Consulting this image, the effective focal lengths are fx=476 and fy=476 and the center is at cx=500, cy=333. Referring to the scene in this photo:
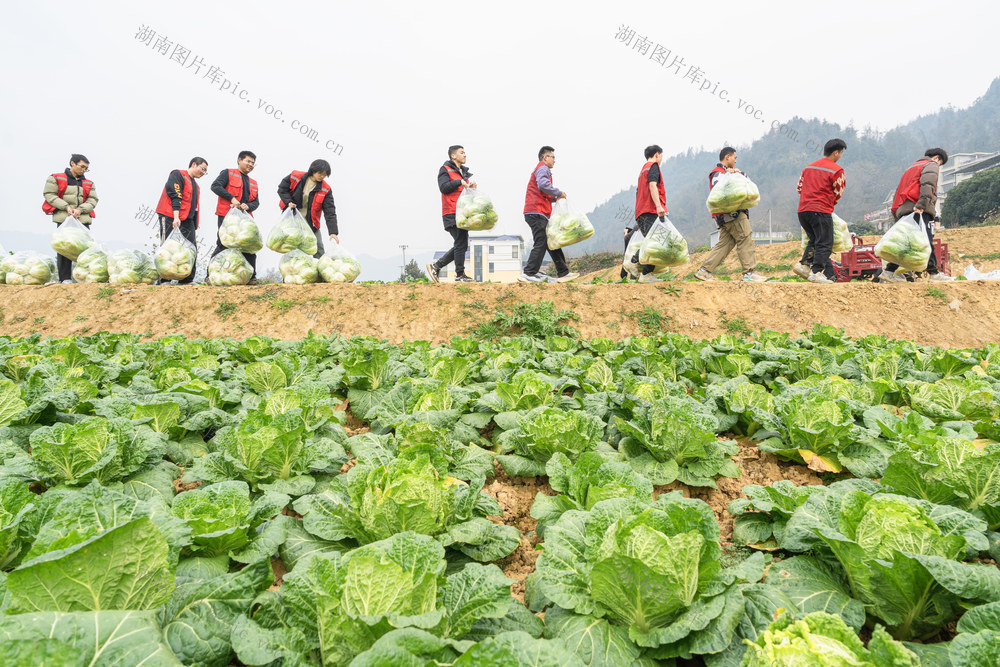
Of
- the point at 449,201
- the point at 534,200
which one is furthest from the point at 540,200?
the point at 449,201

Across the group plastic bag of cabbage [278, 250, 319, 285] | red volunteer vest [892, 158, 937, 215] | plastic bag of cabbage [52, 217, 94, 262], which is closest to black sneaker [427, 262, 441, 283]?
plastic bag of cabbage [278, 250, 319, 285]

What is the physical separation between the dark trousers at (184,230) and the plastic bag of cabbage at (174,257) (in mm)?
141

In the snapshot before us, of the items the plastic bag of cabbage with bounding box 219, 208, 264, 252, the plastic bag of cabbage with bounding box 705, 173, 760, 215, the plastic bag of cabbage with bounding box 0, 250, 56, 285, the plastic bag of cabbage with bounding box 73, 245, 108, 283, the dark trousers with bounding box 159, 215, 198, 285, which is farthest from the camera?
the plastic bag of cabbage with bounding box 0, 250, 56, 285

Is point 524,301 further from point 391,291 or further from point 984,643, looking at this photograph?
point 984,643

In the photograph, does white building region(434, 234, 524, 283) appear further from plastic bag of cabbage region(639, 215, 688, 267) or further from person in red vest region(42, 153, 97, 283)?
plastic bag of cabbage region(639, 215, 688, 267)

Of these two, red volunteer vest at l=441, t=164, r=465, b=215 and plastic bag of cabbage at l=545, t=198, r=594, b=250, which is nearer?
plastic bag of cabbage at l=545, t=198, r=594, b=250

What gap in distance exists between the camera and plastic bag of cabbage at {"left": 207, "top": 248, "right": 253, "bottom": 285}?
8945mm

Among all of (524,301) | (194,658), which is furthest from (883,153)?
(194,658)

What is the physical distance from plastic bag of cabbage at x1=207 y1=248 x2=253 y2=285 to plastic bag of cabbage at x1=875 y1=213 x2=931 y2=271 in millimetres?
11541

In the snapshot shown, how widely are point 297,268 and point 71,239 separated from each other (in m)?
4.69

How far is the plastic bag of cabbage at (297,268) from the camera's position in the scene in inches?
355

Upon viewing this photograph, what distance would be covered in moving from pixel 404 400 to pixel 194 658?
5.79ft

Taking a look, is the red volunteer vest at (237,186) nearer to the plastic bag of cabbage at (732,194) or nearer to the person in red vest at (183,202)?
the person in red vest at (183,202)

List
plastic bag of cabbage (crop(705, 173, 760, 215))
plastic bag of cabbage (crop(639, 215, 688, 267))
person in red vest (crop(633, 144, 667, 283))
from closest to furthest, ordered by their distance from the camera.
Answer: plastic bag of cabbage (crop(705, 173, 760, 215)) < plastic bag of cabbage (crop(639, 215, 688, 267)) < person in red vest (crop(633, 144, 667, 283))
